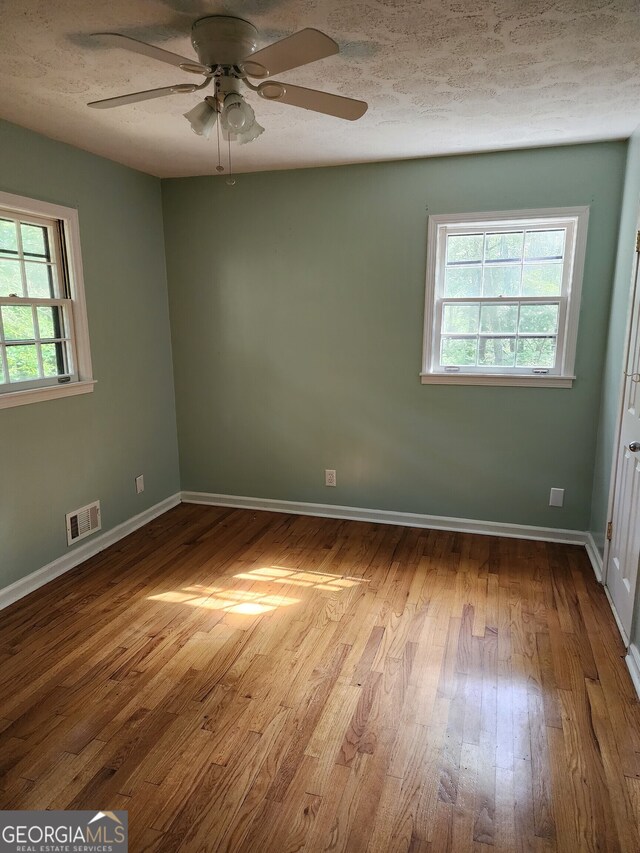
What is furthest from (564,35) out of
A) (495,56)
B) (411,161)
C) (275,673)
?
(275,673)

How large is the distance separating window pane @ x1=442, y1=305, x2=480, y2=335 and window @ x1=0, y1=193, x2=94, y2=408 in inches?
95.2

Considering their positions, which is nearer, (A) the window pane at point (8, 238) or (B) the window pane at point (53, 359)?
(A) the window pane at point (8, 238)

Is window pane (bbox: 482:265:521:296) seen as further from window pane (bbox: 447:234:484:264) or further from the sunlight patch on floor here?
the sunlight patch on floor

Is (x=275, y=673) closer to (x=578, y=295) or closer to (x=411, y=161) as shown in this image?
(x=578, y=295)

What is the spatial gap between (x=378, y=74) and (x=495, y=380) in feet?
6.61

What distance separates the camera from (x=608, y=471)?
10.0 feet

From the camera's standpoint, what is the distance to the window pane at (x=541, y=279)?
11.0 feet

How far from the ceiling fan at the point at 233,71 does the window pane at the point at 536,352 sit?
207 cm

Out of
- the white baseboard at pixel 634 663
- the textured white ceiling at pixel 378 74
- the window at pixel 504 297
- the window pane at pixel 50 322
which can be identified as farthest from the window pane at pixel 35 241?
the white baseboard at pixel 634 663

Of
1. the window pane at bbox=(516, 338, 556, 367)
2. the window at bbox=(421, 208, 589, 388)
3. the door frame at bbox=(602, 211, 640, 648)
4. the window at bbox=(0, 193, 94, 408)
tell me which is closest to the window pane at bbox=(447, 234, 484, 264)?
the window at bbox=(421, 208, 589, 388)

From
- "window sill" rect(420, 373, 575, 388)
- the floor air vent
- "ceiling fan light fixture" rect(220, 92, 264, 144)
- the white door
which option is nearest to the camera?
"ceiling fan light fixture" rect(220, 92, 264, 144)

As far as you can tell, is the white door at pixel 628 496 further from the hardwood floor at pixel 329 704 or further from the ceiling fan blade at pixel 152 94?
the ceiling fan blade at pixel 152 94

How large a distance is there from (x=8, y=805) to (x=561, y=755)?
189cm

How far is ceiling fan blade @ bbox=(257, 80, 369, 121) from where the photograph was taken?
5.66ft
